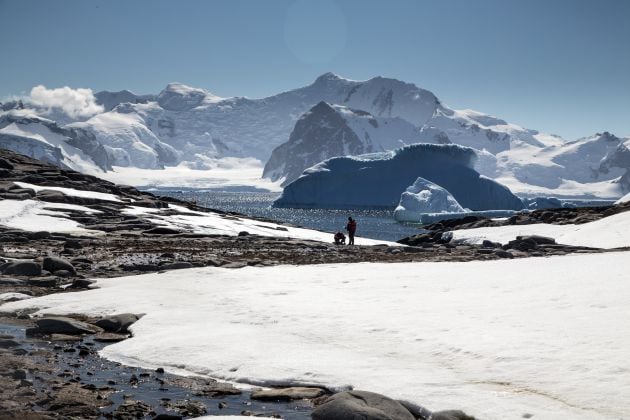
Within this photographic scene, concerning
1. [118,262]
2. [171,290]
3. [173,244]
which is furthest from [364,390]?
[173,244]

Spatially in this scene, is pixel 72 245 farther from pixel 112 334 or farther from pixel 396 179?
pixel 396 179

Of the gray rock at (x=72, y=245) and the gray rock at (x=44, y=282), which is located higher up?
the gray rock at (x=72, y=245)

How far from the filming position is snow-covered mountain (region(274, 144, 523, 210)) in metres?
133

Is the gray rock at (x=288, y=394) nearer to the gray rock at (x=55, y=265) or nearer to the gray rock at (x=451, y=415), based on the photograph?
the gray rock at (x=451, y=415)

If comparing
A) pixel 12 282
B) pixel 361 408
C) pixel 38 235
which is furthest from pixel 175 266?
pixel 361 408

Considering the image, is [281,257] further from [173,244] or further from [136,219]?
[136,219]

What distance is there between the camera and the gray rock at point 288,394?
33.7 feet

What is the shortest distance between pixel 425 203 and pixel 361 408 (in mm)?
100194

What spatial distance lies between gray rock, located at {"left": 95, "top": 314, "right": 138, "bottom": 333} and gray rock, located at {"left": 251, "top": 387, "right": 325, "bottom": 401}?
5.69 m

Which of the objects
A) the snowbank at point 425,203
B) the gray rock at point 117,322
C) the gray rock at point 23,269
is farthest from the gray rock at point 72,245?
the snowbank at point 425,203

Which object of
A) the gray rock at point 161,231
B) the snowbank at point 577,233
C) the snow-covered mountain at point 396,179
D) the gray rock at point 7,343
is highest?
the snow-covered mountain at point 396,179

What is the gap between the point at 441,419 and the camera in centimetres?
880

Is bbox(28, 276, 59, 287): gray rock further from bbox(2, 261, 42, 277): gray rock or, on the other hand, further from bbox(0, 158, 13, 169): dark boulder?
bbox(0, 158, 13, 169): dark boulder

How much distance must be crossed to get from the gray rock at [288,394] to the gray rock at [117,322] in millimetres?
5689
